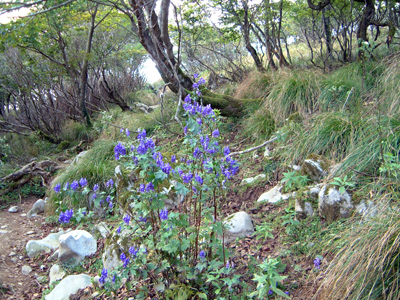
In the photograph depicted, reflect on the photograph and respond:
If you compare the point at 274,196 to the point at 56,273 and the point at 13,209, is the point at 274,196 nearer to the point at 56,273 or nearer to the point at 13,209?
the point at 56,273

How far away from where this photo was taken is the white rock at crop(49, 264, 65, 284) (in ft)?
11.0

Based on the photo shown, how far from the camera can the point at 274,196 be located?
3.57 m

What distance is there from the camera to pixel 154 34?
5.11 m

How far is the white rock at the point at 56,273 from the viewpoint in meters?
3.34

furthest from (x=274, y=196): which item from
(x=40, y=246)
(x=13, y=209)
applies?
(x=13, y=209)

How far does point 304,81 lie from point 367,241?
3557mm

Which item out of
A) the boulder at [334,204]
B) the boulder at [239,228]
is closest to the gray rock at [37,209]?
the boulder at [239,228]

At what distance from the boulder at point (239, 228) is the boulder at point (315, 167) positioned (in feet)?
2.55

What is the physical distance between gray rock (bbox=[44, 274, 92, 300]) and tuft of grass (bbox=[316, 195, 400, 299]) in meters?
2.00

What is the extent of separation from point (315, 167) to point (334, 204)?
61 centimetres

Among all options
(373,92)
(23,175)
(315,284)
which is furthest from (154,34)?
(315,284)

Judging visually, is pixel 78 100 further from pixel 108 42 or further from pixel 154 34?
pixel 154 34

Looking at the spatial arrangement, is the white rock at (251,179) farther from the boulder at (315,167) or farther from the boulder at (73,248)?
the boulder at (73,248)

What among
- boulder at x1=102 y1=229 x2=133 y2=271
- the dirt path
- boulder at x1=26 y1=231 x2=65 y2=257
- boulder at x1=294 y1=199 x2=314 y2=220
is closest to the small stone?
the dirt path
